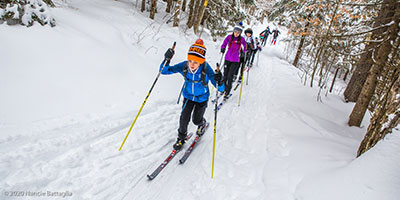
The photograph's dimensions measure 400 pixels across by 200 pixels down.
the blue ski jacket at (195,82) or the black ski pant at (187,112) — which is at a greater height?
the blue ski jacket at (195,82)

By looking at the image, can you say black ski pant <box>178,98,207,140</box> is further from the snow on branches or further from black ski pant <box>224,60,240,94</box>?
the snow on branches

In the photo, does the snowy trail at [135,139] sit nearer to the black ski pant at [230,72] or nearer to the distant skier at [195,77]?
the black ski pant at [230,72]

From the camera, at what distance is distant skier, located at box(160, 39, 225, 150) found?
12.3ft

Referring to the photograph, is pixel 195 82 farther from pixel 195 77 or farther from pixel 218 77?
pixel 218 77

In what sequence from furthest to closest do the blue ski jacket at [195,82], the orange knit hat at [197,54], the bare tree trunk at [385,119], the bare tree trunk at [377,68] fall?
the bare tree trunk at [377,68] < the blue ski jacket at [195,82] < the orange knit hat at [197,54] < the bare tree trunk at [385,119]

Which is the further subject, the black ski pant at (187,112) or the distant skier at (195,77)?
the black ski pant at (187,112)

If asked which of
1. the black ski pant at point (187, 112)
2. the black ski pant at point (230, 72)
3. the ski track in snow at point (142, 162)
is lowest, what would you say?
the ski track in snow at point (142, 162)

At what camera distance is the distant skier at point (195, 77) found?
147 inches

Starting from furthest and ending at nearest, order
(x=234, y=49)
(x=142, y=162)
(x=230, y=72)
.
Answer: (x=230, y=72) → (x=234, y=49) → (x=142, y=162)

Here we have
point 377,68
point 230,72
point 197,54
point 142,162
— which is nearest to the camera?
point 197,54

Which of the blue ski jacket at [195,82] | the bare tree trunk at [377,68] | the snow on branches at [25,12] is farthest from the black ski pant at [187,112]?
the snow on branches at [25,12]

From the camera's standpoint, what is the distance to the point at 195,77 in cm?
388

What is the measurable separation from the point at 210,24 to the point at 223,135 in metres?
13.7

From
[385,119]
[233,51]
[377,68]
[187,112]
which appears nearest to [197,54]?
[187,112]
